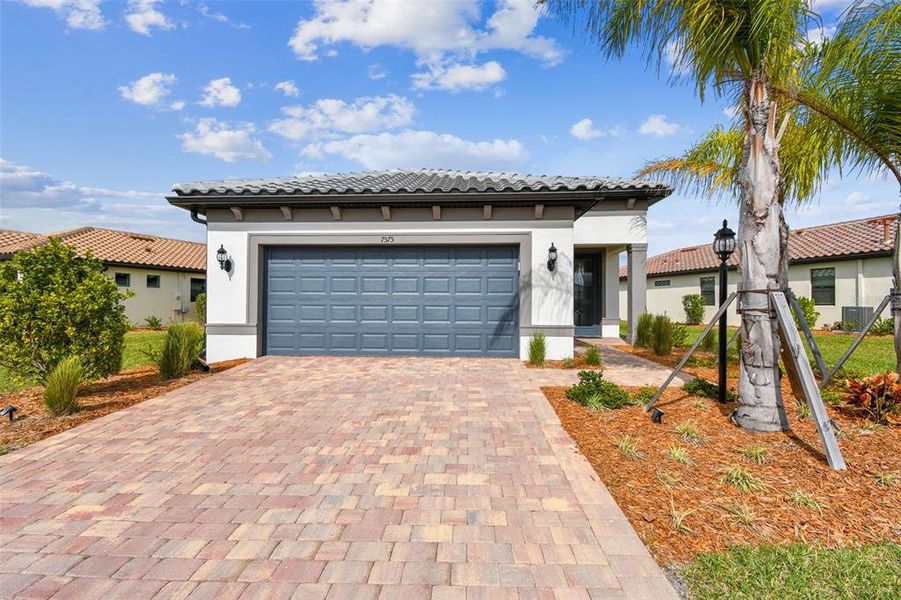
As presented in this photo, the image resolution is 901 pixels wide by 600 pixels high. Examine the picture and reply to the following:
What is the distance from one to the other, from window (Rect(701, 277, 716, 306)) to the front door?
1288 centimetres

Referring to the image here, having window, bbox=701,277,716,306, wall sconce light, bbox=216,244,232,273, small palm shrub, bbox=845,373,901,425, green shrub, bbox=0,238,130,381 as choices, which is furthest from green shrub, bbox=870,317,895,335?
green shrub, bbox=0,238,130,381

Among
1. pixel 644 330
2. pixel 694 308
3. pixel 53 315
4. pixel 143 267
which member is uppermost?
pixel 143 267

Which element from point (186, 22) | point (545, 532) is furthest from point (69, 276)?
point (545, 532)

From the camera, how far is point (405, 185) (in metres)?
10.3

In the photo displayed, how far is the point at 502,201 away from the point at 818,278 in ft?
60.8

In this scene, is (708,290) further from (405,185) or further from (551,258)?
(405,185)

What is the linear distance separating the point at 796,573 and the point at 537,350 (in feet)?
22.5

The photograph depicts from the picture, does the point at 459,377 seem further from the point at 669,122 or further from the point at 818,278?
the point at 818,278

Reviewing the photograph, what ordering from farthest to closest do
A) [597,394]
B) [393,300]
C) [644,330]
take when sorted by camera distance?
[644,330] → [393,300] → [597,394]

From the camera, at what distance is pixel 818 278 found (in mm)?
19281

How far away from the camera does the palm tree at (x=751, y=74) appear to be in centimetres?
482

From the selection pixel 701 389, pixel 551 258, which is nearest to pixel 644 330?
pixel 551 258

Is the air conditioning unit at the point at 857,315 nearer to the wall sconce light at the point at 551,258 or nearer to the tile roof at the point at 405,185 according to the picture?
the tile roof at the point at 405,185

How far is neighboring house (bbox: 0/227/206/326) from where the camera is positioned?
1988 cm
